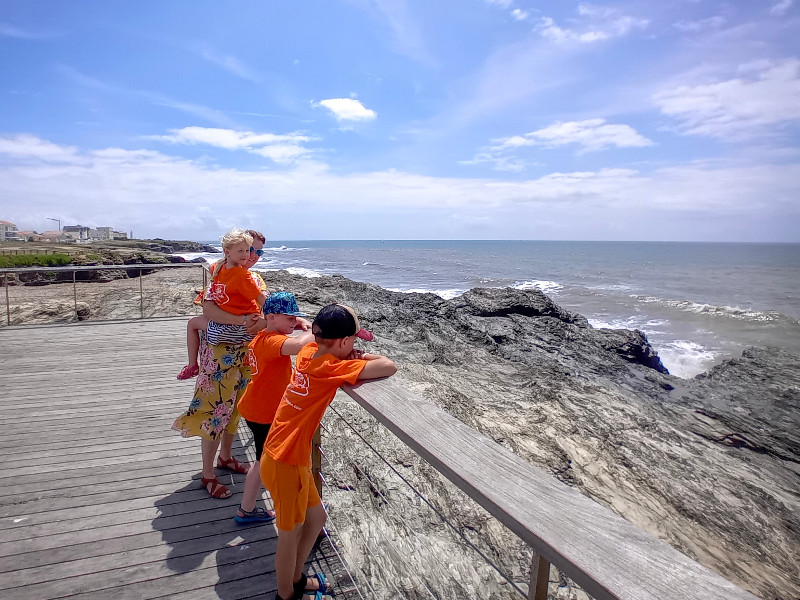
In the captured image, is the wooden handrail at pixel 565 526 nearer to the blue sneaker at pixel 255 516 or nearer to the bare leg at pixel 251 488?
the bare leg at pixel 251 488

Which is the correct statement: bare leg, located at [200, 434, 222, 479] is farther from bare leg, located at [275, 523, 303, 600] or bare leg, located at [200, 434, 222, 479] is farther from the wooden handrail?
the wooden handrail

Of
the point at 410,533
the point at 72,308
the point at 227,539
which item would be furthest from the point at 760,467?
the point at 72,308

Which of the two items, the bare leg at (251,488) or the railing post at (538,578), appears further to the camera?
the bare leg at (251,488)

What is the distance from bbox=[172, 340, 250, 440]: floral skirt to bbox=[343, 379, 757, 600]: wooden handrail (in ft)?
5.56

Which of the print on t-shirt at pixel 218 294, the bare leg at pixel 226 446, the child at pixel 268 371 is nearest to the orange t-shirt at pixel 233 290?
the print on t-shirt at pixel 218 294

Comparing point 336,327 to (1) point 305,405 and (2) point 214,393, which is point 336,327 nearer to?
(1) point 305,405

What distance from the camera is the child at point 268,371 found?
7.70 feet

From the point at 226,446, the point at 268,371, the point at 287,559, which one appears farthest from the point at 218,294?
the point at 287,559

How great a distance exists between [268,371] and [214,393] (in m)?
0.75

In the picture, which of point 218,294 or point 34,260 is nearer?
point 218,294

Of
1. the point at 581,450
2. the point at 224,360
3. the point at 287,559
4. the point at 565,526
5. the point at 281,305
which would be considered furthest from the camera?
the point at 581,450

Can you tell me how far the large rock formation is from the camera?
13.8ft

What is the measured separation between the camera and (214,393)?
3041mm

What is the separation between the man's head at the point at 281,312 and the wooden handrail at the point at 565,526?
2.98 ft
